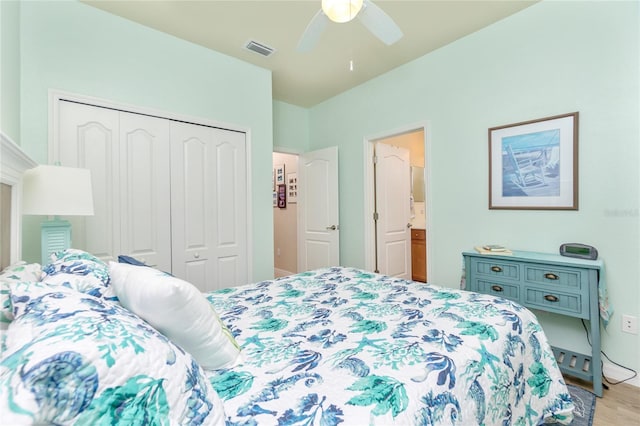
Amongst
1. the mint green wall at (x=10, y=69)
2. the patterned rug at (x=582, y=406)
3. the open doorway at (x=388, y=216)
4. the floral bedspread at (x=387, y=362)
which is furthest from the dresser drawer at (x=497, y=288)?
the mint green wall at (x=10, y=69)

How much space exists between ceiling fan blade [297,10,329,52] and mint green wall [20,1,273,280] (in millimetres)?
1245

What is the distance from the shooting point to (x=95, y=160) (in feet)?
7.52

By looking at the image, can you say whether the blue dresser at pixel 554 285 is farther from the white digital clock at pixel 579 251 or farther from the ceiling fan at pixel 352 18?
the ceiling fan at pixel 352 18

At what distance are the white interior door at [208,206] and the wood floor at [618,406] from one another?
2.87 meters

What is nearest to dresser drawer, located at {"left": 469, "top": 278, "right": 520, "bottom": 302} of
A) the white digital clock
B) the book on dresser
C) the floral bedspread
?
the book on dresser

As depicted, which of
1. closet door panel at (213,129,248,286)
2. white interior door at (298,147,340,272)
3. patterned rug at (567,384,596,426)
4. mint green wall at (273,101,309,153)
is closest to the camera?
patterned rug at (567,384,596,426)

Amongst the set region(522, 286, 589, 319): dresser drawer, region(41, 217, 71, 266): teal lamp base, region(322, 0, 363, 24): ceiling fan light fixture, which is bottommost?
region(522, 286, 589, 319): dresser drawer

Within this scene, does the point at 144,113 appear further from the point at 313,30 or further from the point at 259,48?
the point at 313,30

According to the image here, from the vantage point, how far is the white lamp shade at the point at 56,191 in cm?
149

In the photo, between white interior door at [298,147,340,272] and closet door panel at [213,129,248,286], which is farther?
white interior door at [298,147,340,272]

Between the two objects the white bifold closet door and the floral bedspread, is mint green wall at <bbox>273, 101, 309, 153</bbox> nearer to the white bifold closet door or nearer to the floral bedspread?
the white bifold closet door

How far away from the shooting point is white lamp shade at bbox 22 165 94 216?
1.49 m

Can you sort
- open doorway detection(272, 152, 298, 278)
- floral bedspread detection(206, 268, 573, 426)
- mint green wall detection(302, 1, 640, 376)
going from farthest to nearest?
open doorway detection(272, 152, 298, 278)
mint green wall detection(302, 1, 640, 376)
floral bedspread detection(206, 268, 573, 426)

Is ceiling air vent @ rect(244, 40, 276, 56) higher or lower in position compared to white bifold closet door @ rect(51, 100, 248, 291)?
higher
